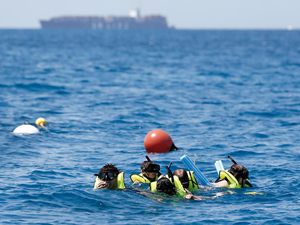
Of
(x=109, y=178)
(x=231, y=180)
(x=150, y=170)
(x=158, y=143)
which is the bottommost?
(x=231, y=180)

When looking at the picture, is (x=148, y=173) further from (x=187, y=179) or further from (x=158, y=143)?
(x=158, y=143)

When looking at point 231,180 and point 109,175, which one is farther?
point 231,180

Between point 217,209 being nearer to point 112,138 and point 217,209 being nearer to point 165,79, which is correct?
point 112,138

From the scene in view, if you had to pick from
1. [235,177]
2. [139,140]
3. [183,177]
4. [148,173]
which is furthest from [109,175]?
[139,140]

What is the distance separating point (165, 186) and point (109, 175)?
5.02 feet

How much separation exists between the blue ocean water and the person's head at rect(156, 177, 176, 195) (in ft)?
0.62

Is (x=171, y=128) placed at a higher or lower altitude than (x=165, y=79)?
lower

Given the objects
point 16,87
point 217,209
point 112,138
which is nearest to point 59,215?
point 217,209

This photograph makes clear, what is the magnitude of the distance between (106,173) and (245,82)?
29.2 meters

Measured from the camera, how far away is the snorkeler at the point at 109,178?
1264 centimetres

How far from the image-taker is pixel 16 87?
35.4 metres

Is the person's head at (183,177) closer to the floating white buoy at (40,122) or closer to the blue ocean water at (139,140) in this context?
the blue ocean water at (139,140)

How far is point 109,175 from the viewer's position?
1265 cm

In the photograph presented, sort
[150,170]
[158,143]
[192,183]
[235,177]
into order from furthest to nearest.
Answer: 1. [158,143]
2. [235,177]
3. [150,170]
4. [192,183]
